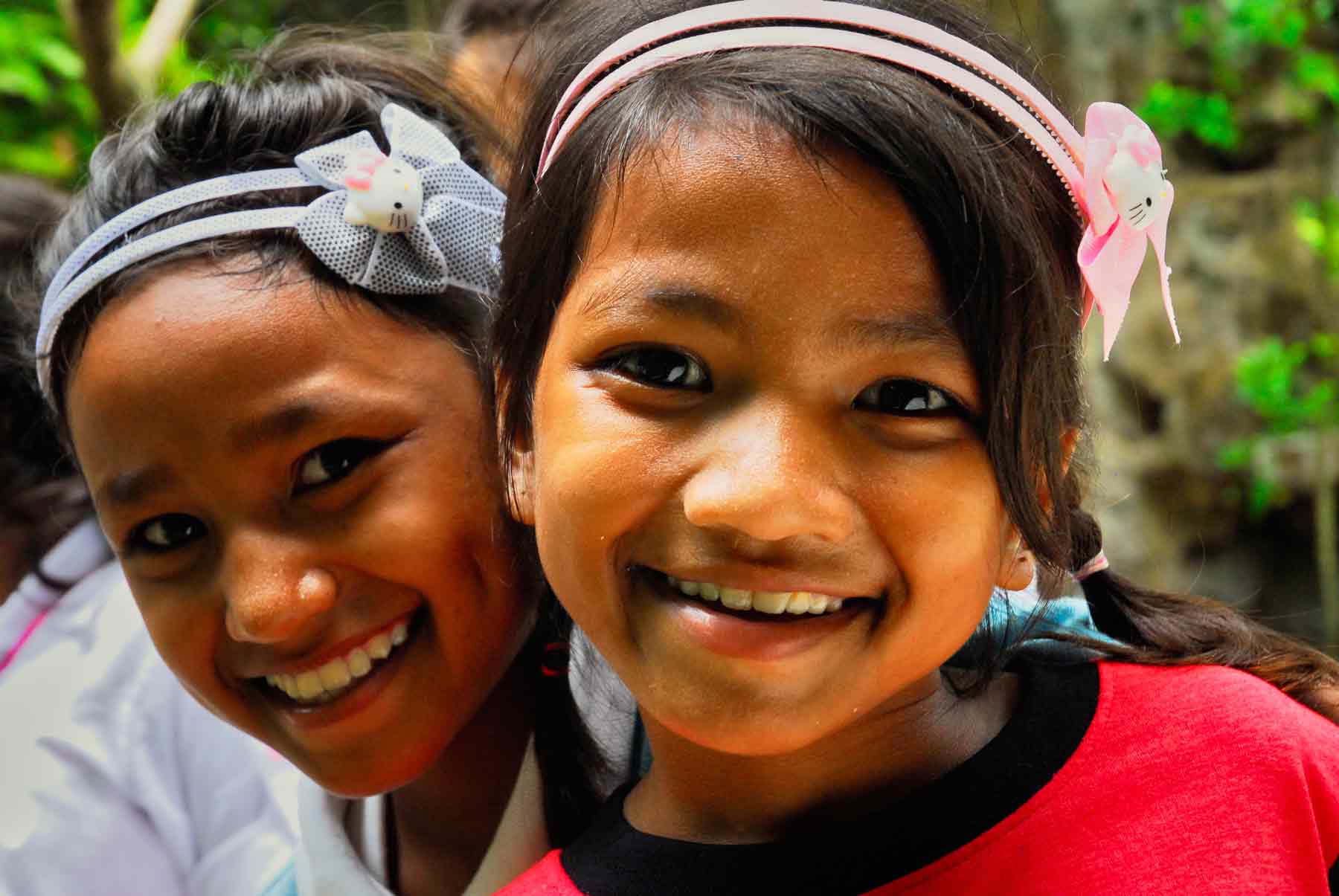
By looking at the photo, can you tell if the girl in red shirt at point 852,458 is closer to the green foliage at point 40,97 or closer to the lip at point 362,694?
the lip at point 362,694

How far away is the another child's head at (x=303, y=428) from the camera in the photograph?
5.37 feet

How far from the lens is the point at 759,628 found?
1296 mm

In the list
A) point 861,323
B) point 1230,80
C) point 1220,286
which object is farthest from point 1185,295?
point 861,323

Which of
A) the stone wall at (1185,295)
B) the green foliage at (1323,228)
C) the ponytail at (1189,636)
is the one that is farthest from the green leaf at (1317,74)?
the ponytail at (1189,636)

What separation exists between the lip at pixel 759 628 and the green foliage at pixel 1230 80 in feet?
13.4

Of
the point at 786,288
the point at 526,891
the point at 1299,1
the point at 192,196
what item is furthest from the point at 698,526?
the point at 1299,1

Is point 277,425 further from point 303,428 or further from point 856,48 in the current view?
point 856,48

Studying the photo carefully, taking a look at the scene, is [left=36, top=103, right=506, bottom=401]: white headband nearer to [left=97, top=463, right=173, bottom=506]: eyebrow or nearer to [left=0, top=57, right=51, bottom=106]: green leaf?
[left=97, top=463, right=173, bottom=506]: eyebrow

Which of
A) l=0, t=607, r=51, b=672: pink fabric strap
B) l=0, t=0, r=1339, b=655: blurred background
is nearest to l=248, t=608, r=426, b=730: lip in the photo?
l=0, t=607, r=51, b=672: pink fabric strap

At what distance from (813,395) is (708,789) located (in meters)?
0.48

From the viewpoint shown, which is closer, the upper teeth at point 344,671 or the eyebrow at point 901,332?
the eyebrow at point 901,332

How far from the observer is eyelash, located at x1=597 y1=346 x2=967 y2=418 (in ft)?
4.25

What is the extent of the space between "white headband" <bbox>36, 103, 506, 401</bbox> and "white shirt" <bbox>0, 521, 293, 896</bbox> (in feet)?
2.59

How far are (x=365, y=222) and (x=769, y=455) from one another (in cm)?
75
